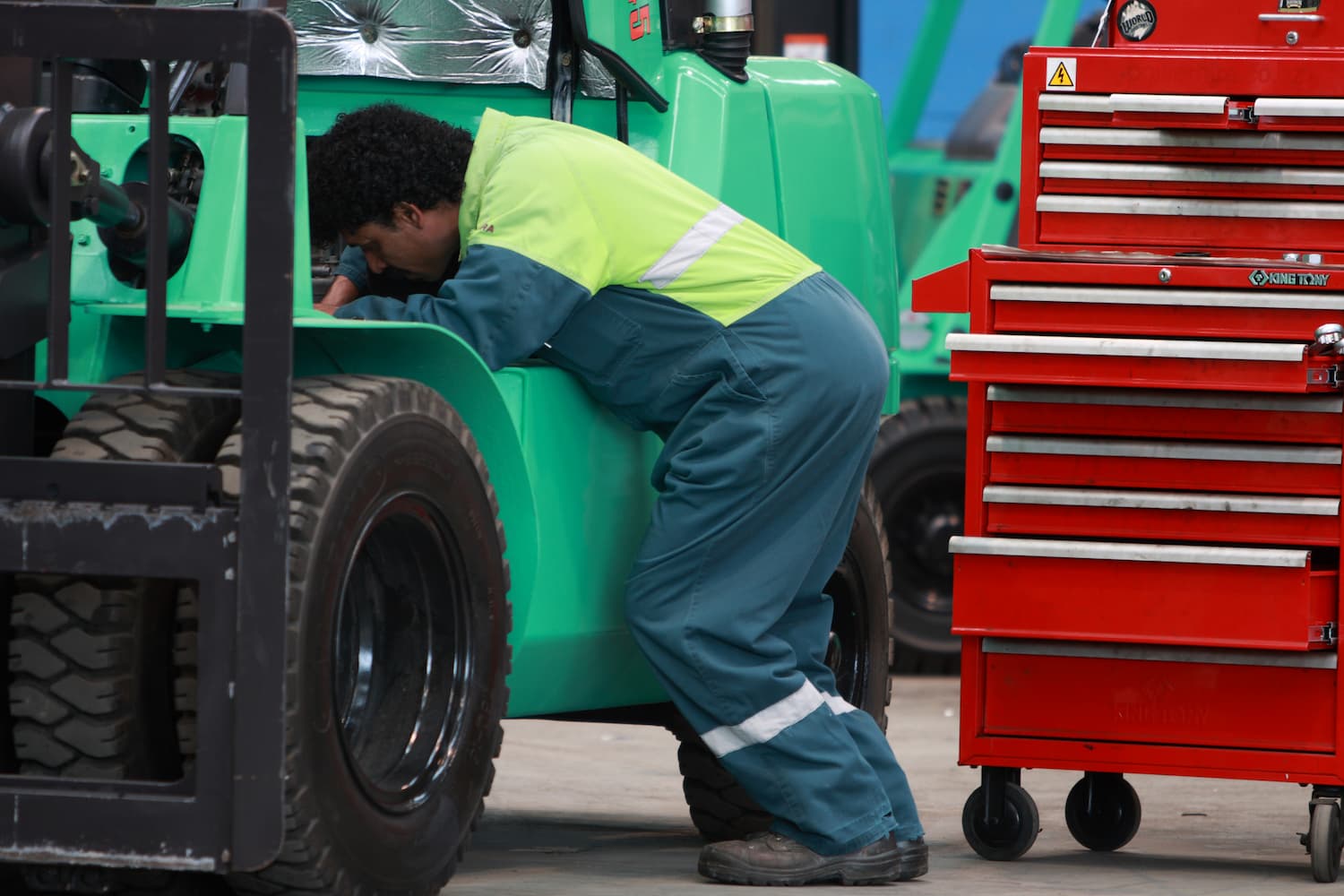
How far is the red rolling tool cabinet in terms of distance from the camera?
16.3ft

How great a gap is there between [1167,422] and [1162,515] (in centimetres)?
20

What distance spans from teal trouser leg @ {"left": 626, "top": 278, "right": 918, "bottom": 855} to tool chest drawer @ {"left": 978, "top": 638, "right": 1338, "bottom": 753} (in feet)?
2.19

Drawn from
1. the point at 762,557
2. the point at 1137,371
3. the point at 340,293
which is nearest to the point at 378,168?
the point at 340,293

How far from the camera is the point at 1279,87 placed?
A: 17.0 ft

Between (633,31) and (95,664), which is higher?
(633,31)

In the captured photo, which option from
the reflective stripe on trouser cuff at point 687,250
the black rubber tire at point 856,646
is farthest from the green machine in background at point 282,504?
the black rubber tire at point 856,646

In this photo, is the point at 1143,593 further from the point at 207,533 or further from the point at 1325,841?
the point at 207,533

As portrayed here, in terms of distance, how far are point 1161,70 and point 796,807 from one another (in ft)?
6.23

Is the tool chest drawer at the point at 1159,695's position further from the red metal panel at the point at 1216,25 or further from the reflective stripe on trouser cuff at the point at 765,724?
the red metal panel at the point at 1216,25

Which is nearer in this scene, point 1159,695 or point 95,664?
point 95,664

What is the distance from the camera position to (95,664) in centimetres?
338

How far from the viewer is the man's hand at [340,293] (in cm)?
448

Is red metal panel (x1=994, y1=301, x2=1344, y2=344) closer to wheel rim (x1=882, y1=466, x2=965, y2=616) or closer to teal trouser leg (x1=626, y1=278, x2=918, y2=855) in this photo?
teal trouser leg (x1=626, y1=278, x2=918, y2=855)

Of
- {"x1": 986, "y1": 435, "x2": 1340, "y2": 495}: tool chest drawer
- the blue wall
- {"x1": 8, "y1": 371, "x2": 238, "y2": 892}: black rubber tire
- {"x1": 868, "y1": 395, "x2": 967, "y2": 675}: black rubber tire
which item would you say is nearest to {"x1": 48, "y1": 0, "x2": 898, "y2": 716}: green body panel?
{"x1": 8, "y1": 371, "x2": 238, "y2": 892}: black rubber tire
